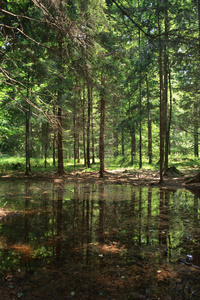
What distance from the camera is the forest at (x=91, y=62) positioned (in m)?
4.46

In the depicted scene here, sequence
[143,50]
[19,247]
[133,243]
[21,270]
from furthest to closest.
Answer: [143,50], [133,243], [19,247], [21,270]

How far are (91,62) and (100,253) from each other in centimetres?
502

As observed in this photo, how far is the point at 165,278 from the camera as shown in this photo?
291 centimetres

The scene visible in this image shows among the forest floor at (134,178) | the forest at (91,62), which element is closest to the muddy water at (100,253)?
the forest at (91,62)

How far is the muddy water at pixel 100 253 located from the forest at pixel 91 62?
2490 mm

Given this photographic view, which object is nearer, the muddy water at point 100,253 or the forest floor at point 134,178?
the muddy water at point 100,253

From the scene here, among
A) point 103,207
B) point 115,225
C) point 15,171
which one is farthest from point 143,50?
point 15,171

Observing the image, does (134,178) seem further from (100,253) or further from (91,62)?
(100,253)

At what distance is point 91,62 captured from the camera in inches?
229

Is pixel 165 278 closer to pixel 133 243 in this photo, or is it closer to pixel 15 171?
pixel 133 243

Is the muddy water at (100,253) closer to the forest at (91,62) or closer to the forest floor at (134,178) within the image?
the forest at (91,62)

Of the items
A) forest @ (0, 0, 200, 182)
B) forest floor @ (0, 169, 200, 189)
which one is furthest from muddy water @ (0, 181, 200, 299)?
forest floor @ (0, 169, 200, 189)

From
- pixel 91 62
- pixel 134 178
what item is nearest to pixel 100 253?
pixel 91 62

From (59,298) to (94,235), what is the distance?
2.06 metres
